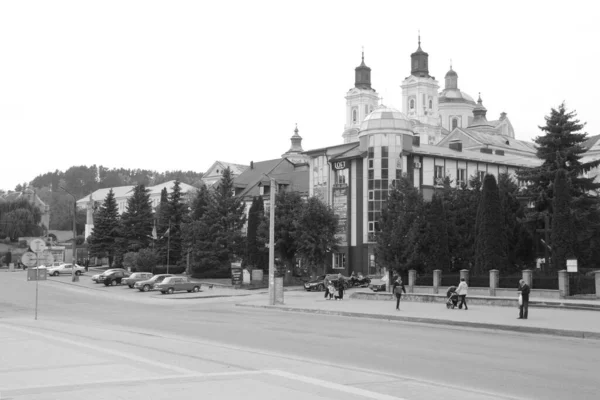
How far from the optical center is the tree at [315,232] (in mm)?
57875

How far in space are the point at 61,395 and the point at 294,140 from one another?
135674mm

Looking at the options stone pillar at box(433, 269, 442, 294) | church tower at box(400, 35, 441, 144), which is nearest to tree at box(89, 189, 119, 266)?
stone pillar at box(433, 269, 442, 294)

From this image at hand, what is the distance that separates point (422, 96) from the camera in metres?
131

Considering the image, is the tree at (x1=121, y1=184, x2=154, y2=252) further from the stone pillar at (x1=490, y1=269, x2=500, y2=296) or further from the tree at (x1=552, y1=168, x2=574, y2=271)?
the tree at (x1=552, y1=168, x2=574, y2=271)

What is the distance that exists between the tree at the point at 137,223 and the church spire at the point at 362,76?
70.4m

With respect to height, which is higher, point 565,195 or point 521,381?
point 565,195

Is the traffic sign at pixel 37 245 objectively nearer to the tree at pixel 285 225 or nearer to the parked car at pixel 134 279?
the parked car at pixel 134 279

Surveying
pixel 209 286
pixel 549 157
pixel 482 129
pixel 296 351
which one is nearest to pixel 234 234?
pixel 209 286

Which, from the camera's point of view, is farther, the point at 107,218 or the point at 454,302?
the point at 107,218

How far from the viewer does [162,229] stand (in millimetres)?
75625

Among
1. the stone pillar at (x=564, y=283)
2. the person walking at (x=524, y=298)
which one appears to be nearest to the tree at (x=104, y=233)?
the stone pillar at (x=564, y=283)

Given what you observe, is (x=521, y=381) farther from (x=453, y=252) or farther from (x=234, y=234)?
(x=234, y=234)

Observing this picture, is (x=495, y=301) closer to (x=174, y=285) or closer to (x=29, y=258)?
(x=29, y=258)

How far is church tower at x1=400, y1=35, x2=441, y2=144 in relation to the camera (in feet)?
427
